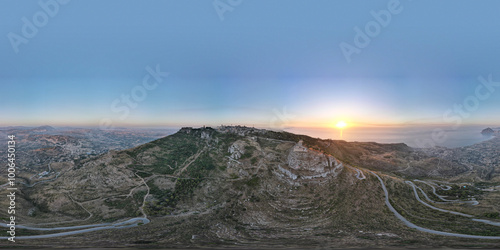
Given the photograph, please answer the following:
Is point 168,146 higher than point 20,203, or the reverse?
point 168,146

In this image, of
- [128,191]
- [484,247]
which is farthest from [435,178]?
[128,191]

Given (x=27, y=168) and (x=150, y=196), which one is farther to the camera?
(x=27, y=168)

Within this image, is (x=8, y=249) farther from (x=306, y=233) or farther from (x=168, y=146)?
(x=168, y=146)

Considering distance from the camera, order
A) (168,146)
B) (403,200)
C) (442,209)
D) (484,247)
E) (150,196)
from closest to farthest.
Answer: (484,247), (442,209), (403,200), (150,196), (168,146)

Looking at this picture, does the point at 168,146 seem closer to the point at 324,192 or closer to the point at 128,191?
the point at 128,191

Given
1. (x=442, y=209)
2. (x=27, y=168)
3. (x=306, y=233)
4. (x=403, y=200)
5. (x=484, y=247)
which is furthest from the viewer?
(x=27, y=168)

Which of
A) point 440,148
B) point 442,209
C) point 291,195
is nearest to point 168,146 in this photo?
point 291,195
